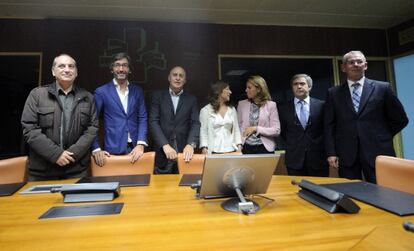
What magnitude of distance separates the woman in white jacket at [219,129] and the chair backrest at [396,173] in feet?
4.61

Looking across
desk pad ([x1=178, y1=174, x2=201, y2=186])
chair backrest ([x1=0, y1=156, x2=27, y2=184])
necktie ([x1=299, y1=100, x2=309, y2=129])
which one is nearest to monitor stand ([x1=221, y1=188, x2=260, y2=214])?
desk pad ([x1=178, y1=174, x2=201, y2=186])

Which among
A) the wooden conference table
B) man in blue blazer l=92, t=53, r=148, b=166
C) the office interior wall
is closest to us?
the wooden conference table

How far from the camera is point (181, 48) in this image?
13.1 feet

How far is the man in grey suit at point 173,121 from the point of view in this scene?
2.78 meters

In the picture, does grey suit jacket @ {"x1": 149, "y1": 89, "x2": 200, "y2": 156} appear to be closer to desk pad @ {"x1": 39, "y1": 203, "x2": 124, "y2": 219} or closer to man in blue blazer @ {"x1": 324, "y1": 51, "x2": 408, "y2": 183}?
man in blue blazer @ {"x1": 324, "y1": 51, "x2": 408, "y2": 183}

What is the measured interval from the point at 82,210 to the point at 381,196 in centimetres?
133

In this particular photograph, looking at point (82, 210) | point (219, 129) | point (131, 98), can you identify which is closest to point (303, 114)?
point (219, 129)

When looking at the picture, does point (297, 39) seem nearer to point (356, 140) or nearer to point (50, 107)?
point (356, 140)

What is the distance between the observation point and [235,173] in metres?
1.17

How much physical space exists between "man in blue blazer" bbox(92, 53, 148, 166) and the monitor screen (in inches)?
59.7

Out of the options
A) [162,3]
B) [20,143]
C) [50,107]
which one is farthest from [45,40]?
[50,107]

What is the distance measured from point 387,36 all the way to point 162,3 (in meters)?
3.76

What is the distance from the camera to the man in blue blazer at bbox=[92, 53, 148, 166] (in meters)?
2.63

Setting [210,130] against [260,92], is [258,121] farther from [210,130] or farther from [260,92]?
[210,130]
